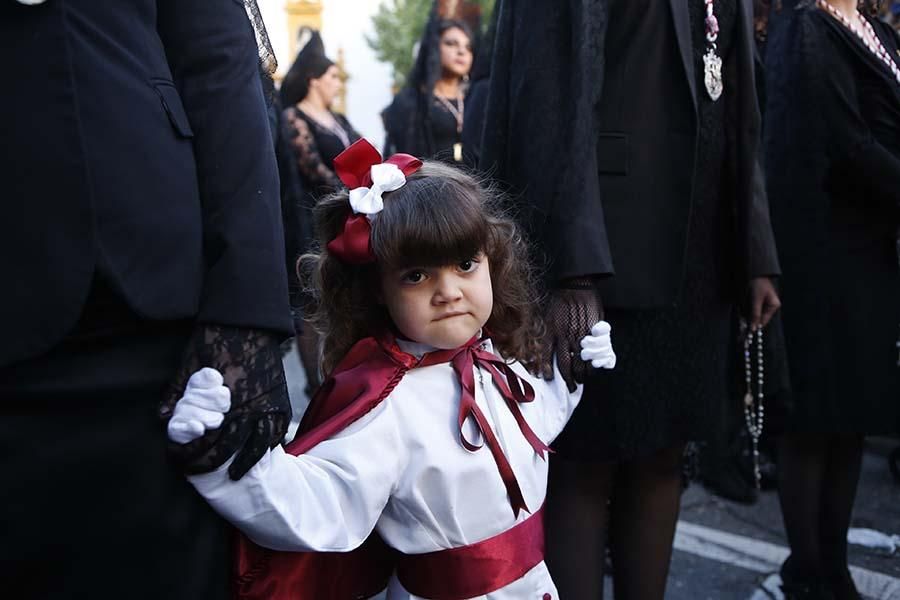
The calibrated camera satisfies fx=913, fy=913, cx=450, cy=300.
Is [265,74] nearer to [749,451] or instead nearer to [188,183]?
[188,183]

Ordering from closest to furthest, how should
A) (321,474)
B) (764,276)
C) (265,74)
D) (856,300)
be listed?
(321,474)
(265,74)
(764,276)
(856,300)

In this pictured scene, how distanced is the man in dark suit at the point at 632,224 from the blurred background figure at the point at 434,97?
3.49 metres

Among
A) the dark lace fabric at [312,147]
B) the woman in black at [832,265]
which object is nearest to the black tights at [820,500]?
the woman in black at [832,265]

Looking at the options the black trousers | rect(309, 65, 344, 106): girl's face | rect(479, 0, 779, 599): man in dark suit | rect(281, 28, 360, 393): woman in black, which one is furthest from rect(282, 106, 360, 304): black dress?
the black trousers

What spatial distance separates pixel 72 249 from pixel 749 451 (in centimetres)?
336

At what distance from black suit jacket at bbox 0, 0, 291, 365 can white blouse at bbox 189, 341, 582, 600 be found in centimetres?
25

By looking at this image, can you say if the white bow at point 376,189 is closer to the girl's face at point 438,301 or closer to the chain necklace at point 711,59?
the girl's face at point 438,301

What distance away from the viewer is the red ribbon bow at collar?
1615mm

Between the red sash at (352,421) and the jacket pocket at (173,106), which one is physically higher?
the jacket pocket at (173,106)

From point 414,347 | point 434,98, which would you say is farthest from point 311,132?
point 414,347

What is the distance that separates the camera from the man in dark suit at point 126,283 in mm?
1130

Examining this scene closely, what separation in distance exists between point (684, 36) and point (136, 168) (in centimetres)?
133

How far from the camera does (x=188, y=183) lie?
128cm

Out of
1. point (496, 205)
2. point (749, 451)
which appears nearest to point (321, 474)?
point (496, 205)
